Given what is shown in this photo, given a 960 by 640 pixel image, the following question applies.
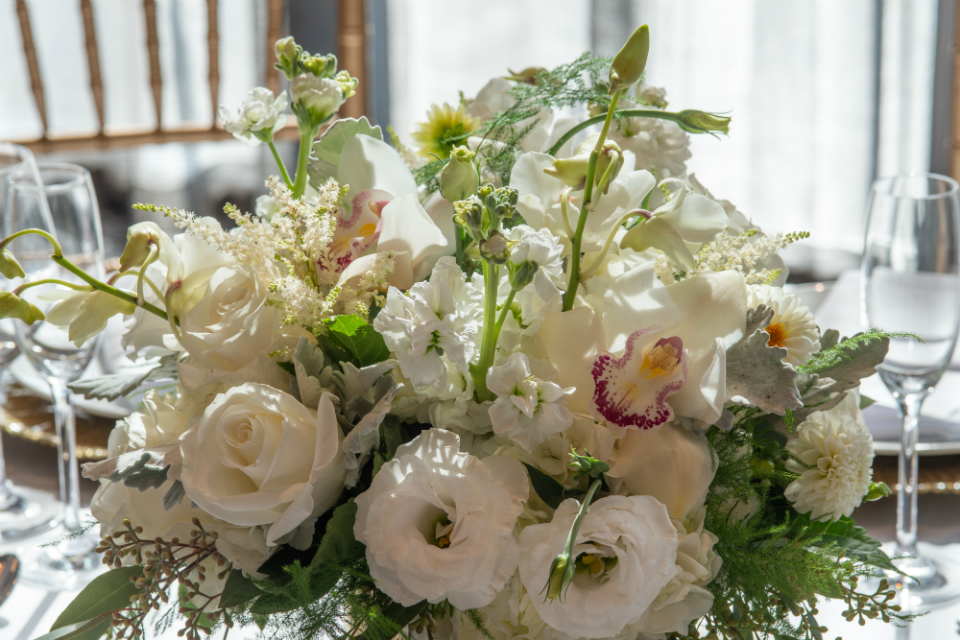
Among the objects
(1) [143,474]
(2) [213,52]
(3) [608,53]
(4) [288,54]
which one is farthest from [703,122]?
(3) [608,53]

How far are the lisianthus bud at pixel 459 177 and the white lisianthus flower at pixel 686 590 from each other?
22 centimetres

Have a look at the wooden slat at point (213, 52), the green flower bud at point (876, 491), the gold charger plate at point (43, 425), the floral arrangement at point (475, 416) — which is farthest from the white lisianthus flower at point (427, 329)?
the wooden slat at point (213, 52)

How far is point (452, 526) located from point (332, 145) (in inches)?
10.9

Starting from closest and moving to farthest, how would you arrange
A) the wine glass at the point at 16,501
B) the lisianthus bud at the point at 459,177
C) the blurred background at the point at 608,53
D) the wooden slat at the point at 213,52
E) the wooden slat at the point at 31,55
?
the lisianthus bud at the point at 459,177, the wine glass at the point at 16,501, the wooden slat at the point at 31,55, the wooden slat at the point at 213,52, the blurred background at the point at 608,53

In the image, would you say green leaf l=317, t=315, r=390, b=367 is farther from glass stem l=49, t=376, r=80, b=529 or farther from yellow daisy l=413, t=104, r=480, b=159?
glass stem l=49, t=376, r=80, b=529

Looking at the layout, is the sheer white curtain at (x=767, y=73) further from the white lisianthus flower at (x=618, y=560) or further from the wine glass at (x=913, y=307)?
the white lisianthus flower at (x=618, y=560)

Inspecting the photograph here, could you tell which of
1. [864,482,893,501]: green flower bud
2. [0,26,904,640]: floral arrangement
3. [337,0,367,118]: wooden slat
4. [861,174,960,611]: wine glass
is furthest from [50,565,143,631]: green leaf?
[337,0,367,118]: wooden slat

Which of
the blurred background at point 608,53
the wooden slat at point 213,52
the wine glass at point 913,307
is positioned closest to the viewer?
the wine glass at point 913,307

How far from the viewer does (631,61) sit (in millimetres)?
470

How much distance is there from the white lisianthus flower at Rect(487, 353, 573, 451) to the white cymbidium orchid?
0.12 metres

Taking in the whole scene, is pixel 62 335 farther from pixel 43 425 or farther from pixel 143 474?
pixel 143 474

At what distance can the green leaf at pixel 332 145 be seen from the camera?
0.61 m

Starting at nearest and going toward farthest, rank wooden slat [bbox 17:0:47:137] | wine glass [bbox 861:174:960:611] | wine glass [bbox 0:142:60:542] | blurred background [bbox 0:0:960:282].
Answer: wine glass [bbox 861:174:960:611] < wine glass [bbox 0:142:60:542] < wooden slat [bbox 17:0:47:137] < blurred background [bbox 0:0:960:282]

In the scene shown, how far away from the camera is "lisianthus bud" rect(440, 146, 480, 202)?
1.71 feet
